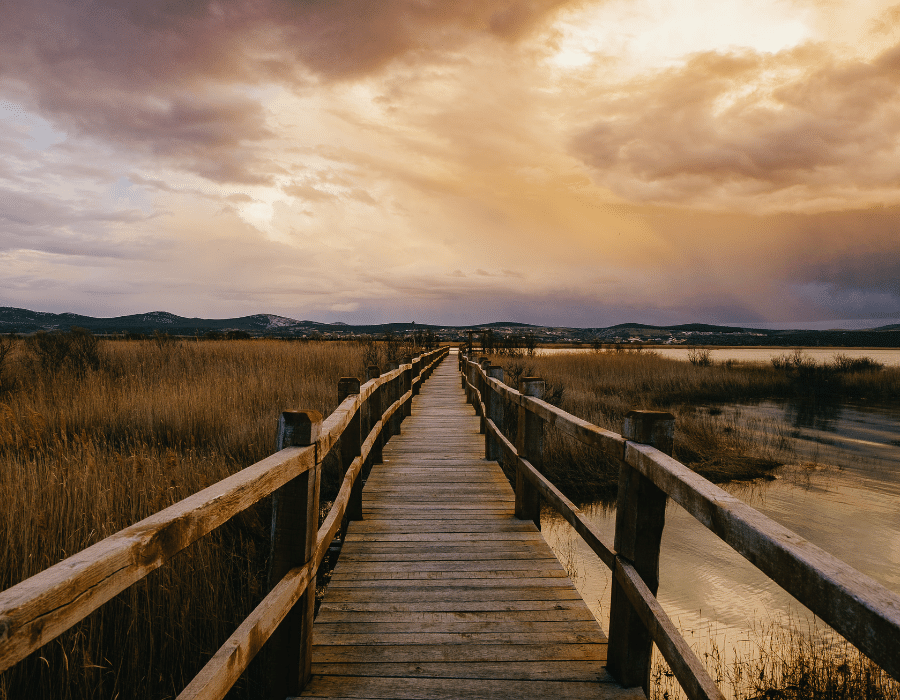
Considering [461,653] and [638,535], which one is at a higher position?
[638,535]

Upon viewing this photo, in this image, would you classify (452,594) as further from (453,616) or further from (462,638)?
(462,638)

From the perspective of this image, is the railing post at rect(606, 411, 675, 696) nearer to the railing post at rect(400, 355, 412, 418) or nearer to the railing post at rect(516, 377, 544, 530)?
the railing post at rect(516, 377, 544, 530)

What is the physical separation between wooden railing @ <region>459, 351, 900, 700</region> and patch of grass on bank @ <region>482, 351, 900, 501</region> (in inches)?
235

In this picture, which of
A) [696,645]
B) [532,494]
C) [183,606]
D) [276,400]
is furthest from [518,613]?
Answer: [276,400]

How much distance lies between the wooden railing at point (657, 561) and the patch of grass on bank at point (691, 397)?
19.6ft

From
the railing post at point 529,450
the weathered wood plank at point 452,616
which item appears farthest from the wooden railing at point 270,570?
the railing post at point 529,450

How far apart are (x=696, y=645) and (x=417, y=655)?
10.1ft

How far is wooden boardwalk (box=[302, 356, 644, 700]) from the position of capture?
8.04 feet

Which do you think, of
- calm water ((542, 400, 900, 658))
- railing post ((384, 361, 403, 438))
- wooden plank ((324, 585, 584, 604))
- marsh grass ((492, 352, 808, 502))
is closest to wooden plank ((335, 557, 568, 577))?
wooden plank ((324, 585, 584, 604))

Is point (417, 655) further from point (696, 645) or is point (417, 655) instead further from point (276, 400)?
point (276, 400)

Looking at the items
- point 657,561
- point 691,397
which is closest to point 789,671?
point 657,561

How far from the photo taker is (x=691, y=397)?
63.4ft

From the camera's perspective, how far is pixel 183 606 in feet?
10.3

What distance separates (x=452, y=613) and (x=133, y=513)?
9.19 feet
